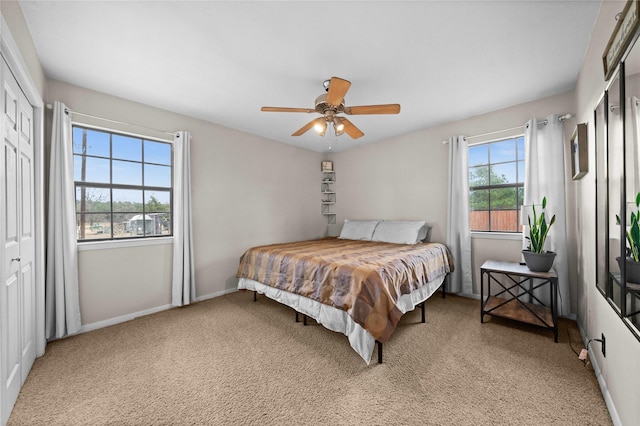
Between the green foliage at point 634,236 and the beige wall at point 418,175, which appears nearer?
the green foliage at point 634,236

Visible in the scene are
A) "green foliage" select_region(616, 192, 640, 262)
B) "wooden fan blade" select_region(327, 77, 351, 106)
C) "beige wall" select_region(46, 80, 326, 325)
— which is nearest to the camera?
"green foliage" select_region(616, 192, 640, 262)

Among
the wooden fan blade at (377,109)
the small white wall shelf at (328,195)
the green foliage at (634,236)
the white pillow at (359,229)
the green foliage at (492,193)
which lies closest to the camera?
the green foliage at (634,236)

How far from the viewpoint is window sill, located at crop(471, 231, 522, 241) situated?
10.3ft

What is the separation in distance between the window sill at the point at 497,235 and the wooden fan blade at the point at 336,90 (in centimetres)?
265

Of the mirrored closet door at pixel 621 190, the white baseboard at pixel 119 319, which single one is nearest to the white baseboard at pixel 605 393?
the mirrored closet door at pixel 621 190

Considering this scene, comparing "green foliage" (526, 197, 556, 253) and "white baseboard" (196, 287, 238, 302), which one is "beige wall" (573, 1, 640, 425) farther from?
"white baseboard" (196, 287, 238, 302)

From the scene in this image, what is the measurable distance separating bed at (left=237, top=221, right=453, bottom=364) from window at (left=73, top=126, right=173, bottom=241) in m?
1.36

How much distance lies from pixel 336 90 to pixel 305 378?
217 cm

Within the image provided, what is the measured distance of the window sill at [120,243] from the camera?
103 inches

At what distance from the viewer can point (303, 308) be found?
247 centimetres

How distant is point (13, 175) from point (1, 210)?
45cm

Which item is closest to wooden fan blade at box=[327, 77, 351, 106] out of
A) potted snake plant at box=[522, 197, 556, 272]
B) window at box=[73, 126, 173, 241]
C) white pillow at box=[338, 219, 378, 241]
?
potted snake plant at box=[522, 197, 556, 272]

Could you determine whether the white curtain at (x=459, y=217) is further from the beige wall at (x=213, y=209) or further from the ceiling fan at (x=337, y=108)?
the beige wall at (x=213, y=209)

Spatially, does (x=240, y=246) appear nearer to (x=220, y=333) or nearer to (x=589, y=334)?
(x=220, y=333)
